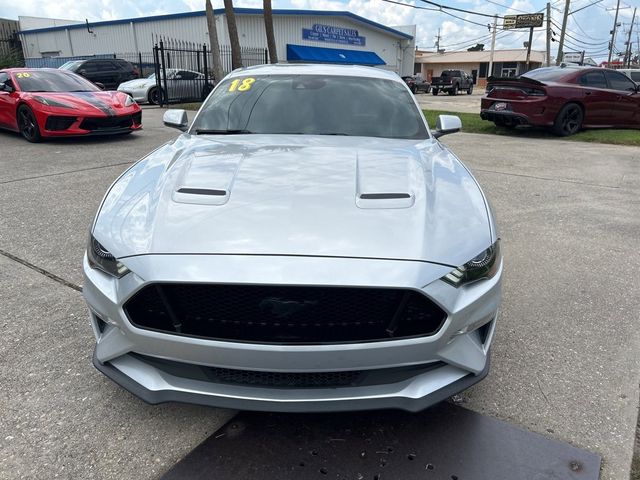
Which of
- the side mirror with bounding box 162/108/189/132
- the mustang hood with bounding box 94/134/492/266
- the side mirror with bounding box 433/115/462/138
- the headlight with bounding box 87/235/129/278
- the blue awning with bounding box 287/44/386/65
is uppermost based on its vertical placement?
the blue awning with bounding box 287/44/386/65

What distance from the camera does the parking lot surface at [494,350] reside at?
204 cm

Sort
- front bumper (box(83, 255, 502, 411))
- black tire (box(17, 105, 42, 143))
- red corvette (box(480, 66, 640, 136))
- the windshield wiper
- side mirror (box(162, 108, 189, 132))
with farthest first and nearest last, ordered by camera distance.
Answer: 1. red corvette (box(480, 66, 640, 136))
2. black tire (box(17, 105, 42, 143))
3. side mirror (box(162, 108, 189, 132))
4. the windshield wiper
5. front bumper (box(83, 255, 502, 411))

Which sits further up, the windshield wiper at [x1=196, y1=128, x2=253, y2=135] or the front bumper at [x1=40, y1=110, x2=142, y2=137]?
the windshield wiper at [x1=196, y1=128, x2=253, y2=135]

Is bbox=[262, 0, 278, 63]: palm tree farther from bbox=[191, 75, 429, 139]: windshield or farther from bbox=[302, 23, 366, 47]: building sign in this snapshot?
bbox=[191, 75, 429, 139]: windshield

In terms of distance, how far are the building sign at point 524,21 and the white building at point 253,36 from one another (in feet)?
64.1

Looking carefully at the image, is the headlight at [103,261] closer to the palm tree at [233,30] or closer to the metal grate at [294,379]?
the metal grate at [294,379]

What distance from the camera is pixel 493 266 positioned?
2061 millimetres

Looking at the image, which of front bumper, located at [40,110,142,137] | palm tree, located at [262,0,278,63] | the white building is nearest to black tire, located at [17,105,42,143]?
front bumper, located at [40,110,142,137]

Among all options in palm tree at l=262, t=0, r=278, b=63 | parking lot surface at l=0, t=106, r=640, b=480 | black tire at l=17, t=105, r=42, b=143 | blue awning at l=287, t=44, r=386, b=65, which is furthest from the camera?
blue awning at l=287, t=44, r=386, b=65

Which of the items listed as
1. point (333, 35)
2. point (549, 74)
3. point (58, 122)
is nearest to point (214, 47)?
point (58, 122)

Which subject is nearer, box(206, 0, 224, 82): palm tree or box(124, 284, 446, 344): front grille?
box(124, 284, 446, 344): front grille

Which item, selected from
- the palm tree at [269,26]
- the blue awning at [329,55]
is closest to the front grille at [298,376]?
the palm tree at [269,26]

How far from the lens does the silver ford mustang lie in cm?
177

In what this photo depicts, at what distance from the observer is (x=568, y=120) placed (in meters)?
11.1
